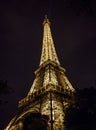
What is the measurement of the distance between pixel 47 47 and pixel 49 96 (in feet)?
58.0

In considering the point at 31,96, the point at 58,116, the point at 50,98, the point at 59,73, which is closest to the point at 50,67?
the point at 59,73

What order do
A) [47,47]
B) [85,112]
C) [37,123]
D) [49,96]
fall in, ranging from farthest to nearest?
1. [47,47]
2. [49,96]
3. [37,123]
4. [85,112]

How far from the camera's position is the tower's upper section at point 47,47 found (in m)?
49.8

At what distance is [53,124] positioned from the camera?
3172 centimetres

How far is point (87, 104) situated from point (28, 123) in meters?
8.95

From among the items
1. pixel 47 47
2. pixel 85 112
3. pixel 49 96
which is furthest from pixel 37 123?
pixel 47 47

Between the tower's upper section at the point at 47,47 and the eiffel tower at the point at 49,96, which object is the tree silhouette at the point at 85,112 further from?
the tower's upper section at the point at 47,47

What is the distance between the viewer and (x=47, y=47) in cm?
5291

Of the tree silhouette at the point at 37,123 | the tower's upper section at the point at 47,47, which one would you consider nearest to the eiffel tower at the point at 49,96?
the tower's upper section at the point at 47,47

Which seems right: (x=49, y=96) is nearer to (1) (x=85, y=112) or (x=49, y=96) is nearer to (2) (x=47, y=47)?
(1) (x=85, y=112)

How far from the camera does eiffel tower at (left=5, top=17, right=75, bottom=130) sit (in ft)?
111

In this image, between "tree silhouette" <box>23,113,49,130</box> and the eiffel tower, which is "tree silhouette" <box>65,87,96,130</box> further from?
the eiffel tower

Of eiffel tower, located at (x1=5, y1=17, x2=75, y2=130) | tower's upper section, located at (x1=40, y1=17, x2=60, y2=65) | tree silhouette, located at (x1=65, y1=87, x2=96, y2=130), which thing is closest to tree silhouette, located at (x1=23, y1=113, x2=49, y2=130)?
eiffel tower, located at (x1=5, y1=17, x2=75, y2=130)

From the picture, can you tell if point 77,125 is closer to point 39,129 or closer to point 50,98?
point 39,129
